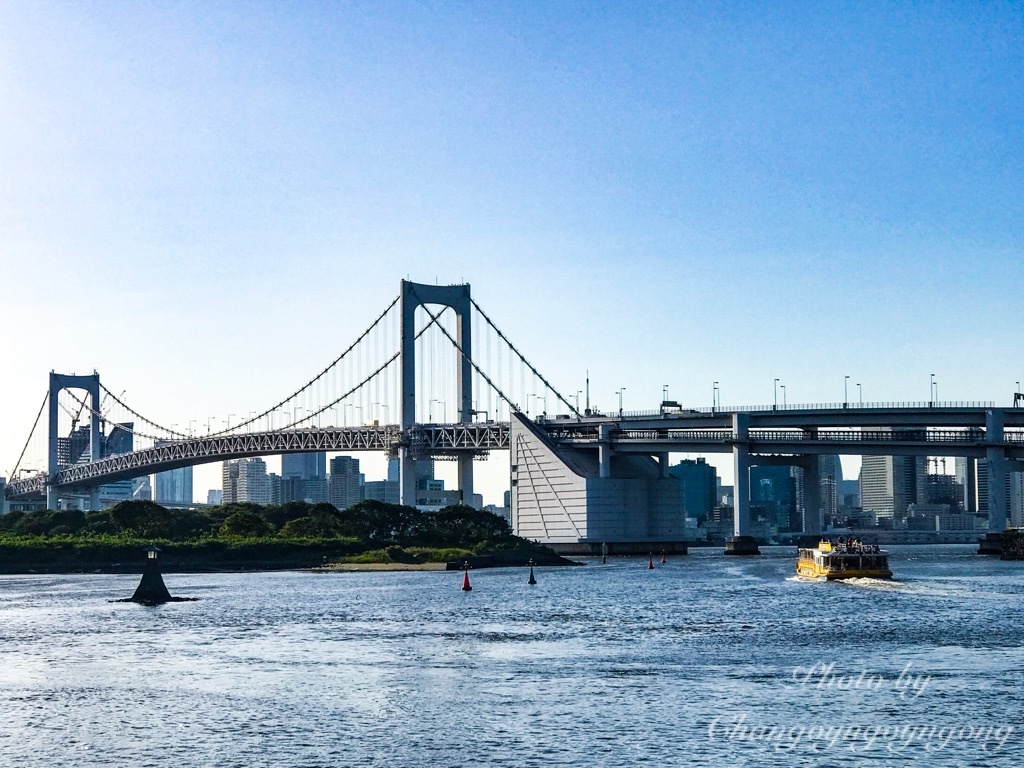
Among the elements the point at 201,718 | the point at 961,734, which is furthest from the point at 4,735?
the point at 961,734

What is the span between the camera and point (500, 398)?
163 metres

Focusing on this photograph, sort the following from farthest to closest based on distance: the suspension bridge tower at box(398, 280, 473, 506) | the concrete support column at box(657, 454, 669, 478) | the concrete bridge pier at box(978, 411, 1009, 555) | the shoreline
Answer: the suspension bridge tower at box(398, 280, 473, 506) → the concrete support column at box(657, 454, 669, 478) → the concrete bridge pier at box(978, 411, 1009, 555) → the shoreline

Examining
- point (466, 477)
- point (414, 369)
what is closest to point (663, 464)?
point (466, 477)

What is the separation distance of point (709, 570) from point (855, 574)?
2086 centimetres

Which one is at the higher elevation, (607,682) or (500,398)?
(500,398)

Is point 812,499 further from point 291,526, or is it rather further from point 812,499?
point 291,526

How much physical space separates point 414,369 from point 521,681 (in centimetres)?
12364

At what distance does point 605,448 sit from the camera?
149 m

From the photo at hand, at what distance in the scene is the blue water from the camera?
3047cm

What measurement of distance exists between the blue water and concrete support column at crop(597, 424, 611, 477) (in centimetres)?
7261

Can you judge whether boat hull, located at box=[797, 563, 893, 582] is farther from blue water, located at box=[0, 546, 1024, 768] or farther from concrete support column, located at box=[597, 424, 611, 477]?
concrete support column, located at box=[597, 424, 611, 477]

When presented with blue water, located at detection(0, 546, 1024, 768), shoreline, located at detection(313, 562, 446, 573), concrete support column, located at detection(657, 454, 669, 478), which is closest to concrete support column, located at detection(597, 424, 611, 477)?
concrete support column, located at detection(657, 454, 669, 478)

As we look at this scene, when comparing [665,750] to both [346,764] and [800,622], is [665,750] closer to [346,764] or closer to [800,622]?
[346,764]

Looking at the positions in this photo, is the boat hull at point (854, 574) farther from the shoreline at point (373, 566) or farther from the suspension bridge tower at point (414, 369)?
the suspension bridge tower at point (414, 369)
